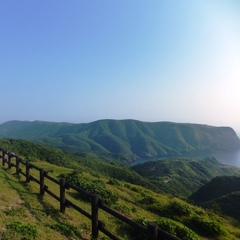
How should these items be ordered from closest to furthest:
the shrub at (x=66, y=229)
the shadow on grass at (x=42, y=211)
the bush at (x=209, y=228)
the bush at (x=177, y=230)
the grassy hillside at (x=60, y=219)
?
the grassy hillside at (x=60, y=219) < the shrub at (x=66, y=229) < the shadow on grass at (x=42, y=211) < the bush at (x=177, y=230) < the bush at (x=209, y=228)

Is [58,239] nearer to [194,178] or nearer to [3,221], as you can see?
[3,221]

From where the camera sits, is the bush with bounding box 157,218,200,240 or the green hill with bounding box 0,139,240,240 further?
the bush with bounding box 157,218,200,240

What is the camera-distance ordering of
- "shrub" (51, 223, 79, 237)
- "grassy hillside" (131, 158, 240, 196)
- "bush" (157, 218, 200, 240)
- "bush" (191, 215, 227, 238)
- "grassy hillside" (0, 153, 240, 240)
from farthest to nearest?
"grassy hillside" (131, 158, 240, 196) < "bush" (191, 215, 227, 238) < "bush" (157, 218, 200, 240) < "shrub" (51, 223, 79, 237) < "grassy hillside" (0, 153, 240, 240)

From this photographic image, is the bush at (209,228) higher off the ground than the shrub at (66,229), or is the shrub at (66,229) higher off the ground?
the shrub at (66,229)

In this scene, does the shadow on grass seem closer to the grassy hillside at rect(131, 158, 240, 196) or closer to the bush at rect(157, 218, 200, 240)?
the bush at rect(157, 218, 200, 240)

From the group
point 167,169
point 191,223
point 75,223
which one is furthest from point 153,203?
point 167,169

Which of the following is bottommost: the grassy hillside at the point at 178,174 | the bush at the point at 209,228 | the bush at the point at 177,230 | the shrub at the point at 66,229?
the grassy hillside at the point at 178,174

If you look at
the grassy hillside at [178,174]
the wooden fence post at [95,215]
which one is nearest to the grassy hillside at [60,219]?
the wooden fence post at [95,215]

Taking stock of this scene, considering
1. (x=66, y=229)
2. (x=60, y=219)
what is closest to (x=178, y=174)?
(x=60, y=219)

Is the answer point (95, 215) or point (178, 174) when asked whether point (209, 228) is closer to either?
point (95, 215)

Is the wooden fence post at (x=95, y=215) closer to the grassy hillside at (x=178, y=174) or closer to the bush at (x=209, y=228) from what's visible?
the bush at (x=209, y=228)

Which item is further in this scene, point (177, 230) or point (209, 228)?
point (209, 228)

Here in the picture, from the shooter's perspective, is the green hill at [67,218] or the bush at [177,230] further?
the bush at [177,230]

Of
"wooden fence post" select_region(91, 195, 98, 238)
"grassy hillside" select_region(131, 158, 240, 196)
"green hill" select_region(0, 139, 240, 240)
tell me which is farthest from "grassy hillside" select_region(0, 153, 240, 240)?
"grassy hillside" select_region(131, 158, 240, 196)
